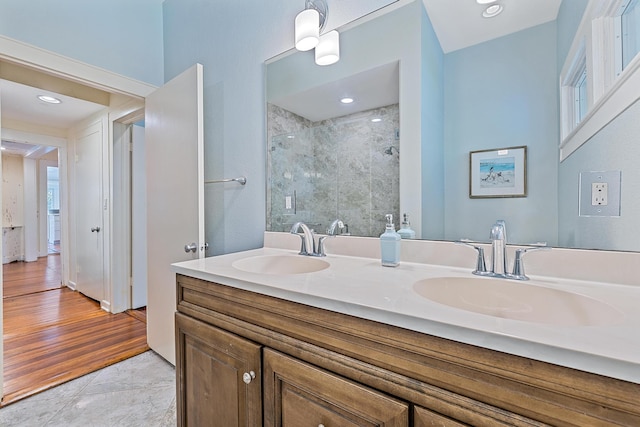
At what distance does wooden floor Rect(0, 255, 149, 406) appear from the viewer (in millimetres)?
1827

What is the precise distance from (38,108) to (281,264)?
3.63 meters

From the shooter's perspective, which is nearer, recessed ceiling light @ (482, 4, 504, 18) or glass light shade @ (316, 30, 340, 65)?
recessed ceiling light @ (482, 4, 504, 18)

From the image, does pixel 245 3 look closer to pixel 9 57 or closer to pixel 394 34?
pixel 394 34

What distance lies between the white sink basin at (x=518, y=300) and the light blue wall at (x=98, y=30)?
2.43m

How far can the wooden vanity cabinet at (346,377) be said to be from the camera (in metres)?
0.46

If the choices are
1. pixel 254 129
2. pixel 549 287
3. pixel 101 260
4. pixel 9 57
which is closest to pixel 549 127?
pixel 549 287

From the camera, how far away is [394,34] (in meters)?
1.25

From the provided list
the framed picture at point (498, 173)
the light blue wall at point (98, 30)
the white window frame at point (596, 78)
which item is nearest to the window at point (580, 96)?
the white window frame at point (596, 78)

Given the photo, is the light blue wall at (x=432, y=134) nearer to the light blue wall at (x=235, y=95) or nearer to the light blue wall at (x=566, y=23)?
the light blue wall at (x=566, y=23)

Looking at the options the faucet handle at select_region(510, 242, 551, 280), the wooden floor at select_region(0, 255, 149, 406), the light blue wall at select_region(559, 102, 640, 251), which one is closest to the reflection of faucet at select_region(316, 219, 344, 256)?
the faucet handle at select_region(510, 242, 551, 280)

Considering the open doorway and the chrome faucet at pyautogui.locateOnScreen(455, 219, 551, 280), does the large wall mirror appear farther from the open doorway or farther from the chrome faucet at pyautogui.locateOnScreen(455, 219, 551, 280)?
the open doorway

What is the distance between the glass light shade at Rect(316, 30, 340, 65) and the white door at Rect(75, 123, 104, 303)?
2.79 m

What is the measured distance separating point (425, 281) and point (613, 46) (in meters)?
0.84

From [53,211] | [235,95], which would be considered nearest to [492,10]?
[235,95]
